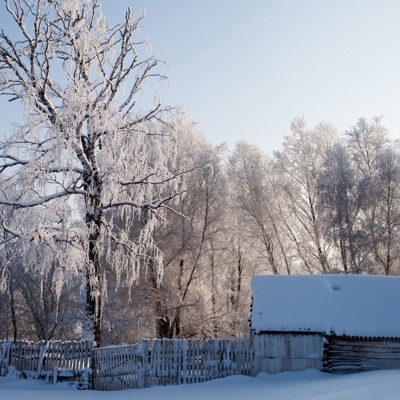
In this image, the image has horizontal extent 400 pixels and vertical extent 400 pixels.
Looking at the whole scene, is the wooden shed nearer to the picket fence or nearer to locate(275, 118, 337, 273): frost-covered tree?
the picket fence

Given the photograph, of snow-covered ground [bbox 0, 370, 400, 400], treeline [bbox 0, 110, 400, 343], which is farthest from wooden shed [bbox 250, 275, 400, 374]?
treeline [bbox 0, 110, 400, 343]

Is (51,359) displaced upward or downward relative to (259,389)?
upward

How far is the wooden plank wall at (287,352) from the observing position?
1450cm

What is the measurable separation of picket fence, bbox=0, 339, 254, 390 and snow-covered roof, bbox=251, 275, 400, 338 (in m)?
1.27

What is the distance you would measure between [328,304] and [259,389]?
4303 mm

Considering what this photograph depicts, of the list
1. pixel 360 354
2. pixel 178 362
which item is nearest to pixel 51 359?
pixel 178 362

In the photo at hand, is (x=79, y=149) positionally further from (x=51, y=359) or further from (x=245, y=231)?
(x=245, y=231)

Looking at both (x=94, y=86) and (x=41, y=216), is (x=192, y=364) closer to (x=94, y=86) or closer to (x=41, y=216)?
(x=41, y=216)

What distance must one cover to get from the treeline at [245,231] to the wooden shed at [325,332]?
32.7 feet

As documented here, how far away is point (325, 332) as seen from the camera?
14539 mm

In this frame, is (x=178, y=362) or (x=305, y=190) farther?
(x=305, y=190)

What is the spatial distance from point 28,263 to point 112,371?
4.12 metres

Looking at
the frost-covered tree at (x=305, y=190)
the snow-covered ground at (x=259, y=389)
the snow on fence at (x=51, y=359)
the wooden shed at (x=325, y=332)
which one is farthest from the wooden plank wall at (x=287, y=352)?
the frost-covered tree at (x=305, y=190)

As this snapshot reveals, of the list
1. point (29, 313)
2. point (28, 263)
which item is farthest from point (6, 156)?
point (29, 313)
